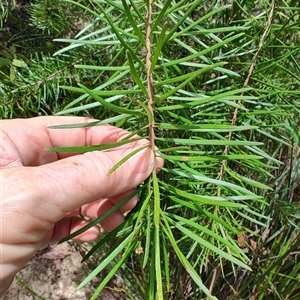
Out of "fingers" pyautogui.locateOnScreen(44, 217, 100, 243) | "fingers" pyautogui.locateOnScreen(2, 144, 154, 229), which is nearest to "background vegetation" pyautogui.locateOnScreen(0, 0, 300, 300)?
"fingers" pyautogui.locateOnScreen(2, 144, 154, 229)

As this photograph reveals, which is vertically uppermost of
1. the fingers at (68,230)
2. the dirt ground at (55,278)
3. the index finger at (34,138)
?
the index finger at (34,138)

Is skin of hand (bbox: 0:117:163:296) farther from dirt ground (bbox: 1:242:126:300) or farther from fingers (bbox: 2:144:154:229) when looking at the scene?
dirt ground (bbox: 1:242:126:300)

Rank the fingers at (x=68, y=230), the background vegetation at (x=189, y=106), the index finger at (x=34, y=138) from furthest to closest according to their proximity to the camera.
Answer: the fingers at (x=68, y=230)
the index finger at (x=34, y=138)
the background vegetation at (x=189, y=106)

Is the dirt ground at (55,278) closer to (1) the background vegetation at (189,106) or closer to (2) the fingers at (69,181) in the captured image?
(1) the background vegetation at (189,106)

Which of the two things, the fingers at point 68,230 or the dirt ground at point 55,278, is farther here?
the dirt ground at point 55,278

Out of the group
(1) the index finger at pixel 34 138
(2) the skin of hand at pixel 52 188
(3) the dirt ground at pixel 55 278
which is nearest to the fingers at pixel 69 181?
(2) the skin of hand at pixel 52 188

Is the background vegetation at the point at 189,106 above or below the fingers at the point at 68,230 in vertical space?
above
